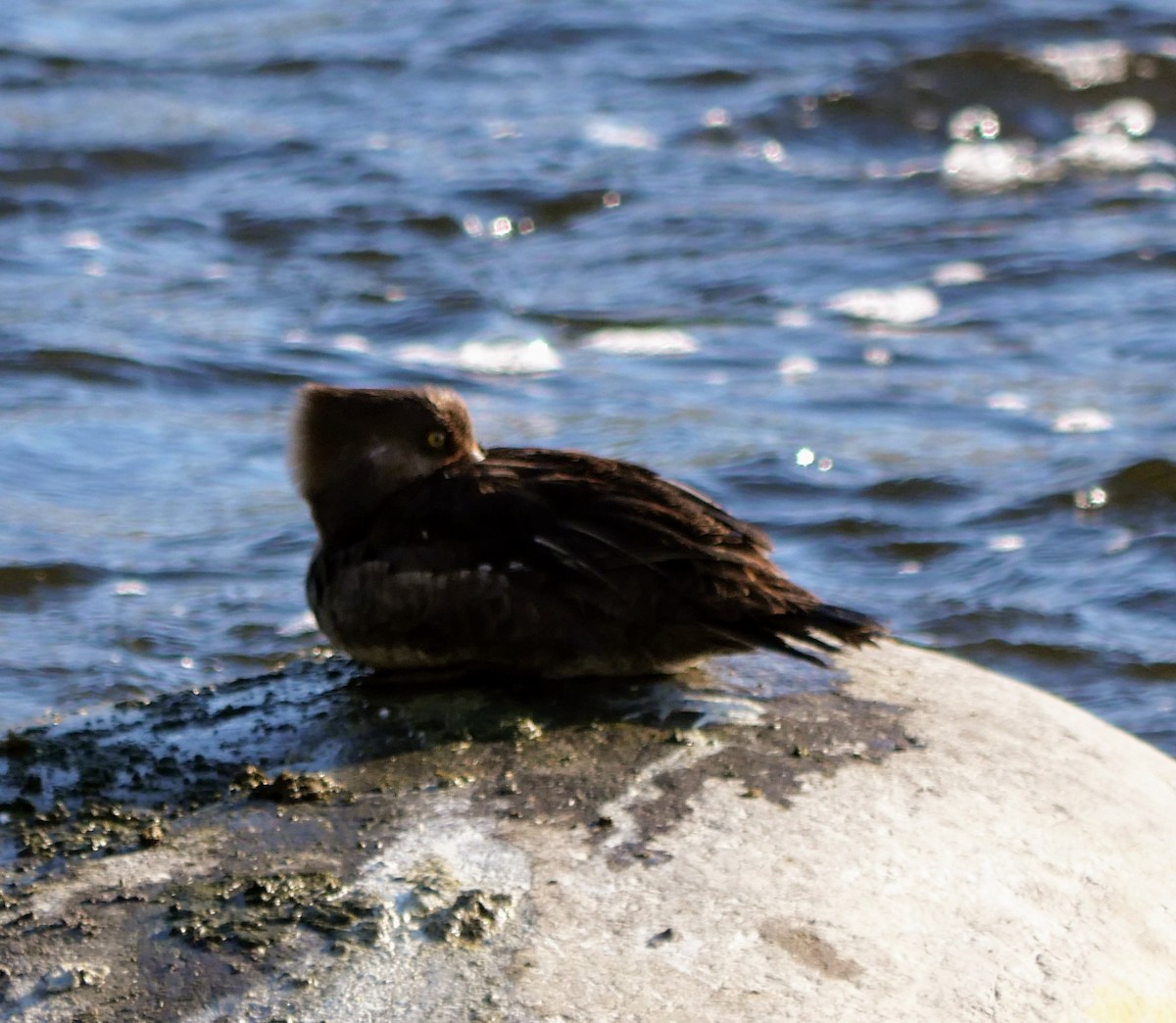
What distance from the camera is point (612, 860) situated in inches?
137

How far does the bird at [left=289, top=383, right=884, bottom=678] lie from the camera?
13.5ft

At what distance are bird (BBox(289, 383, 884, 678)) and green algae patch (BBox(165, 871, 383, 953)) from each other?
0.95m

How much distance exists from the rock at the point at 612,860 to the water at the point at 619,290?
1.90 meters

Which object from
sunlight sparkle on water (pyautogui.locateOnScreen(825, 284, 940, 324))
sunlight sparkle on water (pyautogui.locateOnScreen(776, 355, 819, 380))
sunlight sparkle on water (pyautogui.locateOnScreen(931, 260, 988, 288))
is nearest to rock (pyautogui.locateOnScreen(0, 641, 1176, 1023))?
sunlight sparkle on water (pyautogui.locateOnScreen(776, 355, 819, 380))

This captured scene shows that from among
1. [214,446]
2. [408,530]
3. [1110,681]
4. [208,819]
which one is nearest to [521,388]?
[214,446]

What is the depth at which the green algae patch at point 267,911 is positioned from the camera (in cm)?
321

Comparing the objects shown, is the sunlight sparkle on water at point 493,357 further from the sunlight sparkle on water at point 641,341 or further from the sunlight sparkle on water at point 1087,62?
the sunlight sparkle on water at point 1087,62

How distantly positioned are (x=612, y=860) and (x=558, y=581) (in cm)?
84

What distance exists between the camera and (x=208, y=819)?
367cm

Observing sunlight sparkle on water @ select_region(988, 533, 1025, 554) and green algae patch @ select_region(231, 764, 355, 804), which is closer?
green algae patch @ select_region(231, 764, 355, 804)

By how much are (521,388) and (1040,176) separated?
4.44 m

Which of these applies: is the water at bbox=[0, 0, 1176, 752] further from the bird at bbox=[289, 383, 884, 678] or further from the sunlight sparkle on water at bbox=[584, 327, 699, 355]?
the bird at bbox=[289, 383, 884, 678]

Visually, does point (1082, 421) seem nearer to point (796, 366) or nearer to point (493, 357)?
→ point (796, 366)

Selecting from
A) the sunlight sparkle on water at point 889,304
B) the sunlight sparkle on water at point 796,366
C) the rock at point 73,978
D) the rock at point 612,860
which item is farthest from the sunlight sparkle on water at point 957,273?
the rock at point 73,978
